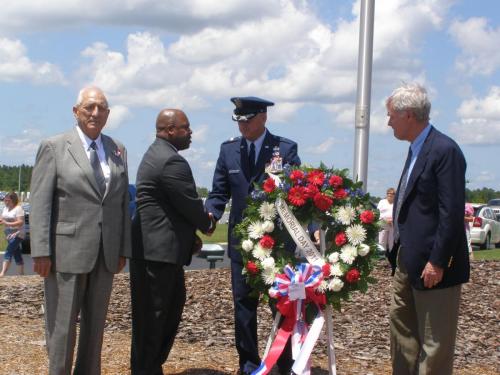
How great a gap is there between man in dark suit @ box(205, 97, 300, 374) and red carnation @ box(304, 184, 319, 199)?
71 cm

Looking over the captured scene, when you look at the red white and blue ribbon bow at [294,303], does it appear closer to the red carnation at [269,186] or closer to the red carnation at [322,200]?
the red carnation at [322,200]

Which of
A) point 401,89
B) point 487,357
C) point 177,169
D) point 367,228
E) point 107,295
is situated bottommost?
point 487,357

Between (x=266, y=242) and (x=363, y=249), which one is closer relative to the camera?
(x=363, y=249)

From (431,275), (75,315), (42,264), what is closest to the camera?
(431,275)

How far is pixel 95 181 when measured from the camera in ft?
18.2

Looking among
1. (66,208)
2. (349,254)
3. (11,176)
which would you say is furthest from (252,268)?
(11,176)

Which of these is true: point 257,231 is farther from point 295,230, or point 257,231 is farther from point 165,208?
point 165,208

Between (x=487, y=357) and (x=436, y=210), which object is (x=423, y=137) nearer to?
(x=436, y=210)

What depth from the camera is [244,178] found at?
261 inches

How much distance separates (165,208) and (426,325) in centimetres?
205

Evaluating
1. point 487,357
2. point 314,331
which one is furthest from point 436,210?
point 487,357

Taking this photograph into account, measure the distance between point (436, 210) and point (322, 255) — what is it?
113 centimetres

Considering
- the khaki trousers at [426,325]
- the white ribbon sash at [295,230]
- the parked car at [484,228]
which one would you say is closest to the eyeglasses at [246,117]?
the white ribbon sash at [295,230]

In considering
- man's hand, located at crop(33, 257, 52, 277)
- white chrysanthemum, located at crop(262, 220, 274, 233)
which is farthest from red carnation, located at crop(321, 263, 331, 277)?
man's hand, located at crop(33, 257, 52, 277)
